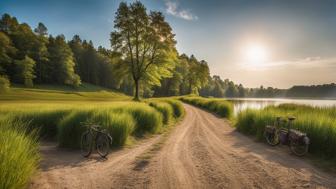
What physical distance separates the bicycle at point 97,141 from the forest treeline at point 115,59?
24821 millimetres

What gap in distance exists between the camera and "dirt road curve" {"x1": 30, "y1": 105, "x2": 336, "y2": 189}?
18.4 feet

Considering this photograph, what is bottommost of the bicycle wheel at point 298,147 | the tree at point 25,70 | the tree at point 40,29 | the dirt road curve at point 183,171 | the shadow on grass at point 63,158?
the shadow on grass at point 63,158

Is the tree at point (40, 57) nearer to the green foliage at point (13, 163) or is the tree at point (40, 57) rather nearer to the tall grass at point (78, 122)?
the tall grass at point (78, 122)

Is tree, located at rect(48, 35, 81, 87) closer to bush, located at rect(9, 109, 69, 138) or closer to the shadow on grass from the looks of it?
bush, located at rect(9, 109, 69, 138)

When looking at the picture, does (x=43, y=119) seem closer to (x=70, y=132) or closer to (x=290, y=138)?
(x=70, y=132)

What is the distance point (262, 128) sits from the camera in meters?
12.7

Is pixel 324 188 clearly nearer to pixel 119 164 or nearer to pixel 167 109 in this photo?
pixel 119 164

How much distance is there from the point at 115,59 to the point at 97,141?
27.1 metres

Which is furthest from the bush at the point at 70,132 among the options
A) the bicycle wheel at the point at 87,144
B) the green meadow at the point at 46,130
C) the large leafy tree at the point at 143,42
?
the large leafy tree at the point at 143,42

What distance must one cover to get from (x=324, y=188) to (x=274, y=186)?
1271 mm

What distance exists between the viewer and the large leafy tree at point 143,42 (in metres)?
31.3

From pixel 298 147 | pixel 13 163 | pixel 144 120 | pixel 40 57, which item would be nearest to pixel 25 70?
pixel 40 57

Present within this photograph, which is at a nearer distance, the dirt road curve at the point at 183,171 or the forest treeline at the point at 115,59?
the dirt road curve at the point at 183,171

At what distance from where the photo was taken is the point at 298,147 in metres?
8.77
